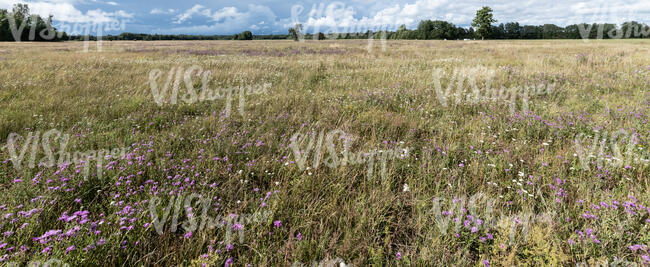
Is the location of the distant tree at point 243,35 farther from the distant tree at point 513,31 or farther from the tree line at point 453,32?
the distant tree at point 513,31

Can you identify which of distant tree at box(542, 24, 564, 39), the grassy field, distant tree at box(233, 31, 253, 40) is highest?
distant tree at box(542, 24, 564, 39)

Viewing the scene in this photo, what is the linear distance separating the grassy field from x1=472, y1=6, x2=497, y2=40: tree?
307 ft

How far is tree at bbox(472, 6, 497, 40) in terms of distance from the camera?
81312 mm

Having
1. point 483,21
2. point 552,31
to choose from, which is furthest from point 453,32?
point 552,31

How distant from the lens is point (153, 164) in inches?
139

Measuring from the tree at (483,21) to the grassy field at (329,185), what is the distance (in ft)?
Answer: 307

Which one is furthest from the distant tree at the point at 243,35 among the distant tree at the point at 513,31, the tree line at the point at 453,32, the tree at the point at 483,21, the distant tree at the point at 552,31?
the distant tree at the point at 552,31

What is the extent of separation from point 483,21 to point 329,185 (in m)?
101

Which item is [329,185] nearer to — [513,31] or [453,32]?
[453,32]

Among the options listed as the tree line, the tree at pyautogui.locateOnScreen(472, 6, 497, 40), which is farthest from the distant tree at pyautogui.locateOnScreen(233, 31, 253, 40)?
the tree at pyautogui.locateOnScreen(472, 6, 497, 40)

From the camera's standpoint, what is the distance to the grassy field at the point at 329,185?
218 cm

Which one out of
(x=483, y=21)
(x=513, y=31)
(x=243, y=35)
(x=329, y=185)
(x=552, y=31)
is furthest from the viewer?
(x=513, y=31)

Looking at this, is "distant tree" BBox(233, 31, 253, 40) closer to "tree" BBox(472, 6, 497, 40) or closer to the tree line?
the tree line

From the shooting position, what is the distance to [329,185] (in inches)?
123
